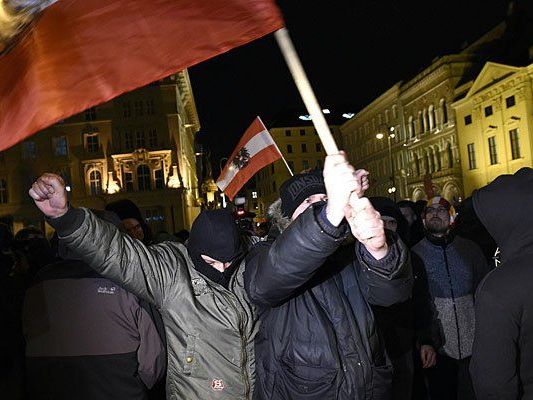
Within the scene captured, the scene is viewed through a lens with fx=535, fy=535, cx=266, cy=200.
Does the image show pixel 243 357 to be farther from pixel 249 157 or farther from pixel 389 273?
pixel 249 157

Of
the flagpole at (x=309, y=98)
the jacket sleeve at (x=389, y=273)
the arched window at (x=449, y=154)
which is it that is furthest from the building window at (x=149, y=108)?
the flagpole at (x=309, y=98)

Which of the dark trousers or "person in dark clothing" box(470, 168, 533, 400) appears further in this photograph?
the dark trousers

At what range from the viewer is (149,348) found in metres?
3.89

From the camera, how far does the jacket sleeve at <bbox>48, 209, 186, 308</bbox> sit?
3.10m

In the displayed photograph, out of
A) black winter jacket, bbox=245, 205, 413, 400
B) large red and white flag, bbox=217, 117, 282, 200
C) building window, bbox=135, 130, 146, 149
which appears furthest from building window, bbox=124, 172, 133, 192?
black winter jacket, bbox=245, 205, 413, 400

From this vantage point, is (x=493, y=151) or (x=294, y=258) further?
(x=493, y=151)

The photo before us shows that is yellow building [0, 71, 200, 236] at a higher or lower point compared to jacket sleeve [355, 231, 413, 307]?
higher

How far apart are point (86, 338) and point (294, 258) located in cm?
205

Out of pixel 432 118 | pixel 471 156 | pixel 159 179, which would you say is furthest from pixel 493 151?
pixel 159 179

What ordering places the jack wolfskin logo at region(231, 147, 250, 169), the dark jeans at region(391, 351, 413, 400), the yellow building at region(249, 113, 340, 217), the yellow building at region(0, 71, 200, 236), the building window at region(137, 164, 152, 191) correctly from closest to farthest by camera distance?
the dark jeans at region(391, 351, 413, 400), the jack wolfskin logo at region(231, 147, 250, 169), the yellow building at region(0, 71, 200, 236), the building window at region(137, 164, 152, 191), the yellow building at region(249, 113, 340, 217)

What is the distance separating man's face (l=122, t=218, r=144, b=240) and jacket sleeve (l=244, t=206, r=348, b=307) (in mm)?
3358

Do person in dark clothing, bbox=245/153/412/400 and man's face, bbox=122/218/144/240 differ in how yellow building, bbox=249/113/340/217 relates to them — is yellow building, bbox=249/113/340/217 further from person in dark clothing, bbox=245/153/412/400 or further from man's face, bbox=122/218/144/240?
person in dark clothing, bbox=245/153/412/400

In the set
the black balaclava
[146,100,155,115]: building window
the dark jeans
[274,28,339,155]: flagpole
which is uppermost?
[146,100,155,115]: building window

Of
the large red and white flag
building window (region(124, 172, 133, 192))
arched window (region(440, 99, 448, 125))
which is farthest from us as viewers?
arched window (region(440, 99, 448, 125))
